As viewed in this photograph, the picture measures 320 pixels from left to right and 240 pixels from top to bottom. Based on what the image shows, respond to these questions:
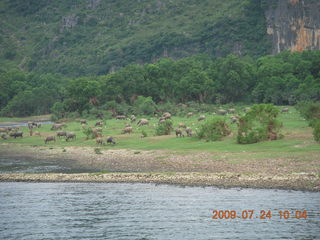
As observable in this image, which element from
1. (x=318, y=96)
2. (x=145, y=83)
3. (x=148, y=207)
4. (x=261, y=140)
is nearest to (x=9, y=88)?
(x=145, y=83)

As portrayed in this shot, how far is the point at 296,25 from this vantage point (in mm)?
171000

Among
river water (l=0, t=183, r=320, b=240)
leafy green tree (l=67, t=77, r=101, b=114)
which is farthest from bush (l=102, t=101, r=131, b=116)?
river water (l=0, t=183, r=320, b=240)

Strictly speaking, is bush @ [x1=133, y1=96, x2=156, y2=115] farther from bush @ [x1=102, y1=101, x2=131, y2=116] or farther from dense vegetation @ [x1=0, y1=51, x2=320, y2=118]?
bush @ [x1=102, y1=101, x2=131, y2=116]

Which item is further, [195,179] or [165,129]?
[165,129]

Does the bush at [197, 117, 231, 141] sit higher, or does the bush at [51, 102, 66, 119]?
the bush at [51, 102, 66, 119]

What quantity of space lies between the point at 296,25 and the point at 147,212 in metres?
155

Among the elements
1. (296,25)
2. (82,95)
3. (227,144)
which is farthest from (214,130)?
(296,25)

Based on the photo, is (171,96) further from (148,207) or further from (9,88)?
(148,207)

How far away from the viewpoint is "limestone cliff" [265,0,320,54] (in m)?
165

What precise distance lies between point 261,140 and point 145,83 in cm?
6004

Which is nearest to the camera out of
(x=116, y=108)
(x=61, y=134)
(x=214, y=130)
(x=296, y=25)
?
(x=214, y=130)
